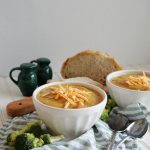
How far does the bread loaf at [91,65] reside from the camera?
1156 mm

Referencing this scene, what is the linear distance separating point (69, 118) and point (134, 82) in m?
0.28

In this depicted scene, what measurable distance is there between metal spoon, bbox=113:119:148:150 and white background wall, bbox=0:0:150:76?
61cm

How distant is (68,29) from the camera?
1.39 m

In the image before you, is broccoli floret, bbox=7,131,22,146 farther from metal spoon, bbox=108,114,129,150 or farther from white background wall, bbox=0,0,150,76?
white background wall, bbox=0,0,150,76

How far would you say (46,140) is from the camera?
0.79m

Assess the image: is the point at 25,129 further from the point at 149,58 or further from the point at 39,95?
the point at 149,58

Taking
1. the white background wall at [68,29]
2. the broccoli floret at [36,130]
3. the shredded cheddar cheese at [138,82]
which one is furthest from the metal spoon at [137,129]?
the white background wall at [68,29]

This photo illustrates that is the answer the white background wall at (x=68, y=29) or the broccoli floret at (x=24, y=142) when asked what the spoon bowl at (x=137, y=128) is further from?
the white background wall at (x=68, y=29)

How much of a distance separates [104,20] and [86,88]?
59 centimetres

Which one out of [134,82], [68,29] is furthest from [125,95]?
[68,29]

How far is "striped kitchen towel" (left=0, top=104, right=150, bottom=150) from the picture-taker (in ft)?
2.53

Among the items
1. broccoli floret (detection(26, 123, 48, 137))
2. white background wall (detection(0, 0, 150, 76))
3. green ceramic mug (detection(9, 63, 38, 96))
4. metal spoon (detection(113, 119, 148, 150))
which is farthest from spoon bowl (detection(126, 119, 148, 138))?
white background wall (detection(0, 0, 150, 76))

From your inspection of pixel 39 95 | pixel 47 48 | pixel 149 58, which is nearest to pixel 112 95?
pixel 39 95

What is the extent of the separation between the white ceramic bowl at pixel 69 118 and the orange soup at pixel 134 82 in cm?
15
